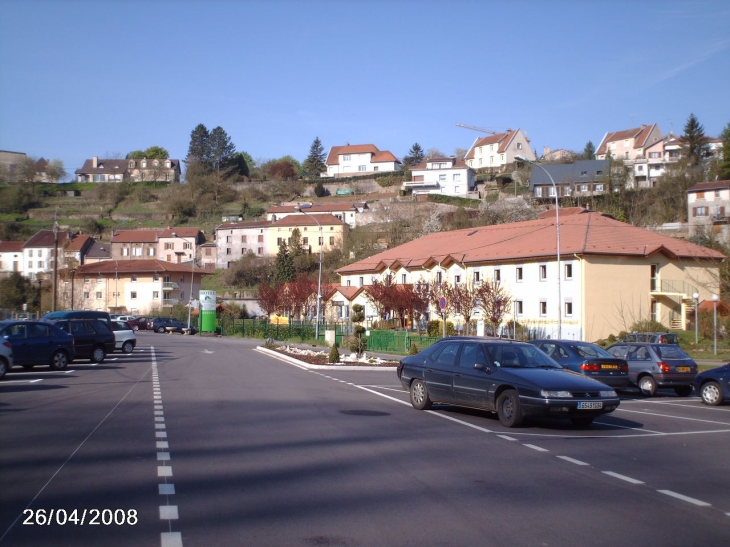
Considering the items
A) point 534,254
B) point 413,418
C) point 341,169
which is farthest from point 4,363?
point 341,169

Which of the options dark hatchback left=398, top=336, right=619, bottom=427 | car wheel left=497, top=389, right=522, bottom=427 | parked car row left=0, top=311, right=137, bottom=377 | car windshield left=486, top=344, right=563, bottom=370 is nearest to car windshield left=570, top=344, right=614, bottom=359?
dark hatchback left=398, top=336, right=619, bottom=427

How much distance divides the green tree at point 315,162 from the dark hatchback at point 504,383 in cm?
12747

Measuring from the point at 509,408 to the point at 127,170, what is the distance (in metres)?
142

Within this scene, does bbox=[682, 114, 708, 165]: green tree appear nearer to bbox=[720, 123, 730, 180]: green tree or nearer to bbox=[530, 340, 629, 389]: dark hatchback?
bbox=[720, 123, 730, 180]: green tree

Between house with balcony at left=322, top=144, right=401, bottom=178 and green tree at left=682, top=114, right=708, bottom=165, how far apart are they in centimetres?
5482

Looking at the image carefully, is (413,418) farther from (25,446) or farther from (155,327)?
(155,327)

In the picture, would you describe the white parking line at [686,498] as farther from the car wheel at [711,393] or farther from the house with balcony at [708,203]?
the house with balcony at [708,203]

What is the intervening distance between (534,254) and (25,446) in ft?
146

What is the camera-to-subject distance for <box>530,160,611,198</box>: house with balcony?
94.5 m

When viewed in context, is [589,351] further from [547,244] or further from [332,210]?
[332,210]

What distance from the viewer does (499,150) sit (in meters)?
124

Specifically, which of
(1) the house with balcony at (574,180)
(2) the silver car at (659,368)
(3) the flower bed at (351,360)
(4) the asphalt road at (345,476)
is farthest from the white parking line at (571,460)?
(1) the house with balcony at (574,180)

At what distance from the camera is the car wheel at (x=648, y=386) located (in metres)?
20.6

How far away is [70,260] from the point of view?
7644 cm
